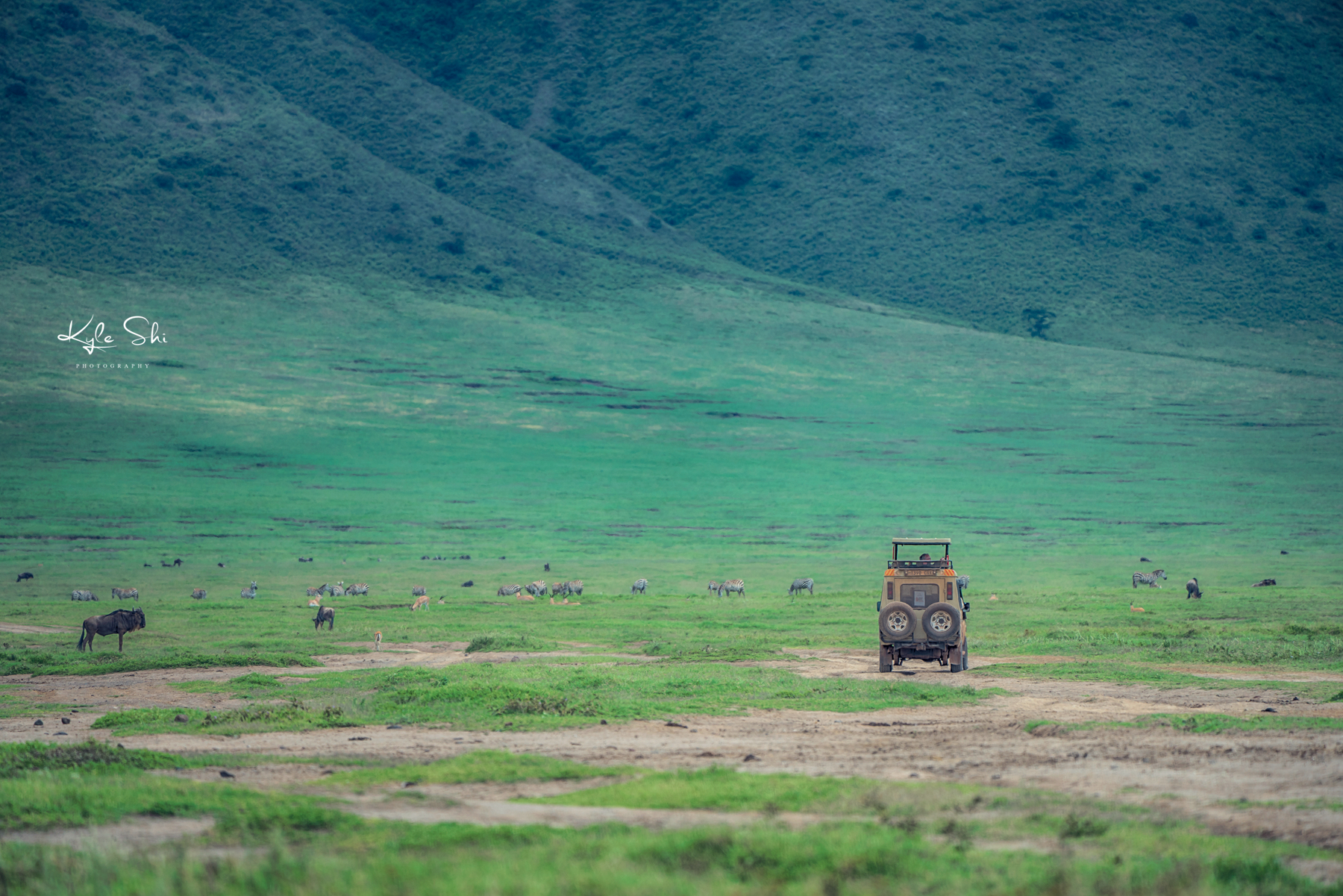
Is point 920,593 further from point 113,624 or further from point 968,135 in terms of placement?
point 968,135

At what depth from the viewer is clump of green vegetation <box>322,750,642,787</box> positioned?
13.8 metres

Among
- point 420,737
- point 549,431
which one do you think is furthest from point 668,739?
point 549,431

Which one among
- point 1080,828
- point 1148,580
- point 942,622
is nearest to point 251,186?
point 1148,580

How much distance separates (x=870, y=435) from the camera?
9756 centimetres

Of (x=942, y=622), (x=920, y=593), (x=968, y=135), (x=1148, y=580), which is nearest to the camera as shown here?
(x=942, y=622)

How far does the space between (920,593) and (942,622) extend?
825 mm

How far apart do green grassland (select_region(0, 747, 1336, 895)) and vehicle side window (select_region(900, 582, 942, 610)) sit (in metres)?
11.2

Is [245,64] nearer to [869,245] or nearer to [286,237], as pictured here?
[286,237]

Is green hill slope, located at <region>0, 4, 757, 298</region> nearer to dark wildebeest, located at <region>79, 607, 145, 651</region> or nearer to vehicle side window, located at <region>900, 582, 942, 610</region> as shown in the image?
dark wildebeest, located at <region>79, 607, 145, 651</region>

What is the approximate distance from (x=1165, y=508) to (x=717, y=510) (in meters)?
28.6
